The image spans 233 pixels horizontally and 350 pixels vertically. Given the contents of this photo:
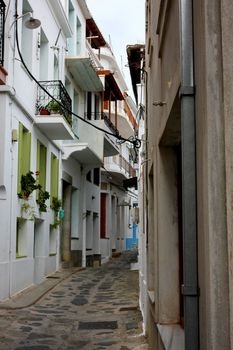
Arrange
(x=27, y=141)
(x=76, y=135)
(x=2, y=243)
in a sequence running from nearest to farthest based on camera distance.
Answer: (x=2, y=243)
(x=27, y=141)
(x=76, y=135)

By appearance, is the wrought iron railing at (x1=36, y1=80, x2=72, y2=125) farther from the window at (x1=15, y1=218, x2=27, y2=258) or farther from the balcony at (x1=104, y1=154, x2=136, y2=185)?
the balcony at (x1=104, y1=154, x2=136, y2=185)

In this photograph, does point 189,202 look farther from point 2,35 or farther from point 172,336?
point 2,35

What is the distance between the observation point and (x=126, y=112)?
3669 centimetres

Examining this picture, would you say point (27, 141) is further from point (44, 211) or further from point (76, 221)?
point (76, 221)

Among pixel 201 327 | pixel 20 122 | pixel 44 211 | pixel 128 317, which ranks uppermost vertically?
pixel 20 122

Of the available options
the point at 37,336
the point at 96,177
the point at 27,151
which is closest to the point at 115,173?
the point at 96,177

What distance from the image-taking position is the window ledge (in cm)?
454

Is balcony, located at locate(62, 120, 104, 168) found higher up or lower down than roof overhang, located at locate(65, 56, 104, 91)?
lower down

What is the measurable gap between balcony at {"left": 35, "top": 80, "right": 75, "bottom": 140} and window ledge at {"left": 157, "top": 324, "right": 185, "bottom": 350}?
1054 centimetres

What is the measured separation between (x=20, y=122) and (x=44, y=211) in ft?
11.0

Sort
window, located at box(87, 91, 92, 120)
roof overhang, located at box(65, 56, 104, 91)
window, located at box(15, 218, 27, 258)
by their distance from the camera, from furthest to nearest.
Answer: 1. window, located at box(87, 91, 92, 120)
2. roof overhang, located at box(65, 56, 104, 91)
3. window, located at box(15, 218, 27, 258)

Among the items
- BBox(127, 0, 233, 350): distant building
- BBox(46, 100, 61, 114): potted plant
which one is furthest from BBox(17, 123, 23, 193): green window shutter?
BBox(127, 0, 233, 350): distant building

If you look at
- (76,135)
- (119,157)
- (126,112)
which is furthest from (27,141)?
(126,112)

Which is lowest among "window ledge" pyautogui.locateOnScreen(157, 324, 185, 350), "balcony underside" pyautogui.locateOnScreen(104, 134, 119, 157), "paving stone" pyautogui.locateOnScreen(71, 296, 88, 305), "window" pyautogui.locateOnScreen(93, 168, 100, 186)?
"paving stone" pyautogui.locateOnScreen(71, 296, 88, 305)
